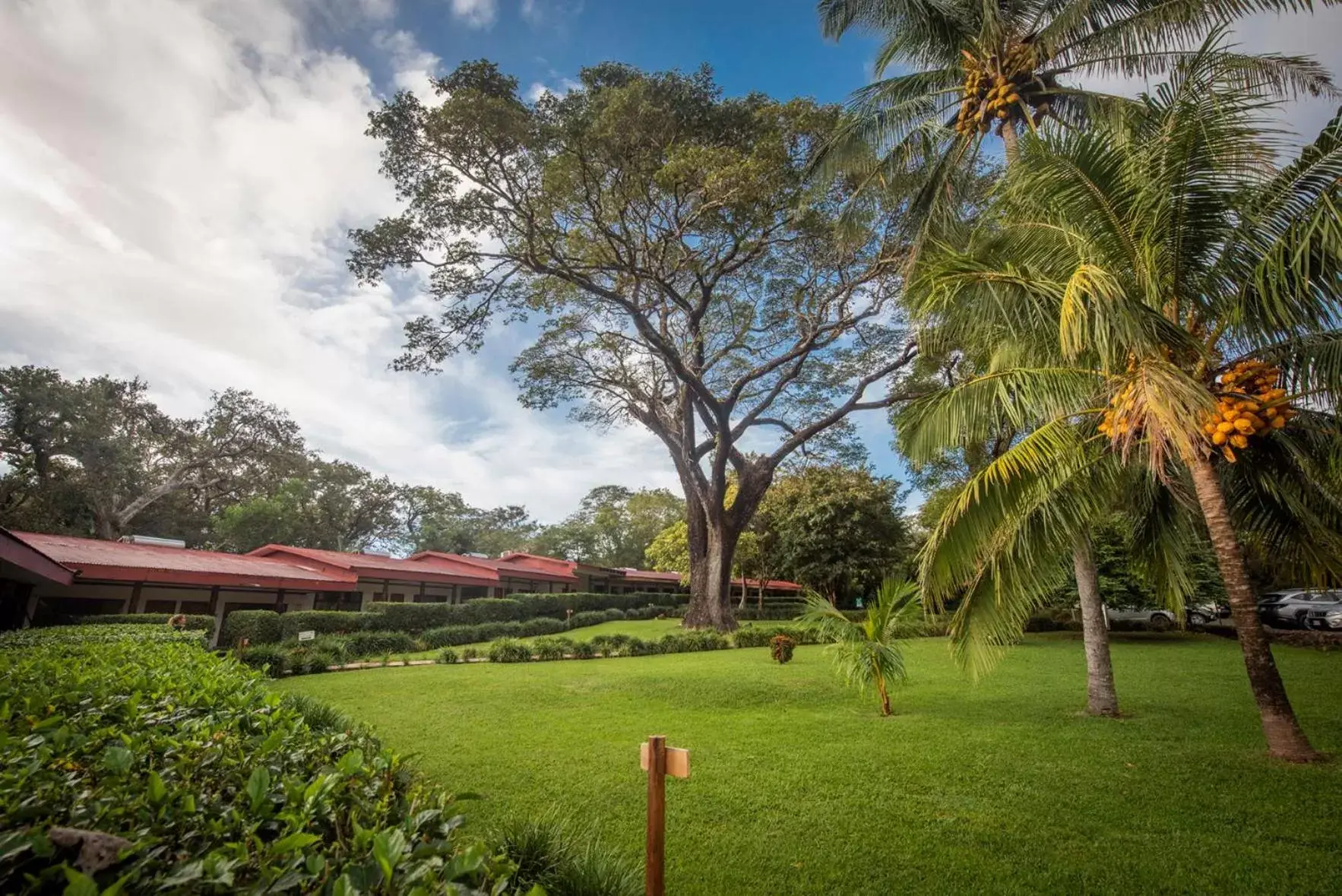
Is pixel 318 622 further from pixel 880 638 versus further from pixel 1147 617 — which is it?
pixel 1147 617

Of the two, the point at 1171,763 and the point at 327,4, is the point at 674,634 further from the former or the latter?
the point at 327,4

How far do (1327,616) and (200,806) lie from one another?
2966 centimetres

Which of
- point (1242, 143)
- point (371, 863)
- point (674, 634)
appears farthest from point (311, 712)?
point (674, 634)

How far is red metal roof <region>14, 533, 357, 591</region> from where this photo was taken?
45.7ft

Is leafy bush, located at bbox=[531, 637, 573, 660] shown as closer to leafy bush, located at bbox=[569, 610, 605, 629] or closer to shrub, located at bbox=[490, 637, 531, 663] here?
shrub, located at bbox=[490, 637, 531, 663]

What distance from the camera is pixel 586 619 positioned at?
94.1 ft

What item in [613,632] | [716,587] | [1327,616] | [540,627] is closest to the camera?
[1327,616]

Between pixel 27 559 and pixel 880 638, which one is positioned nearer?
pixel 880 638

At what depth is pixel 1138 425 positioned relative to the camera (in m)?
5.91

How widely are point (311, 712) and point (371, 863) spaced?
4.08 m

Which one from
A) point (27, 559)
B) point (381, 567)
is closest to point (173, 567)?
point (27, 559)

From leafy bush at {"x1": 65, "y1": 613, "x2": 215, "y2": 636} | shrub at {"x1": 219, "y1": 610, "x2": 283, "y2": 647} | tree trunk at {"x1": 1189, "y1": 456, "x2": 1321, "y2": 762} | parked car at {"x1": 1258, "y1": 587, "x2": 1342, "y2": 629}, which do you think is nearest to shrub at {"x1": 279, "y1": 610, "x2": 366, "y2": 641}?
shrub at {"x1": 219, "y1": 610, "x2": 283, "y2": 647}

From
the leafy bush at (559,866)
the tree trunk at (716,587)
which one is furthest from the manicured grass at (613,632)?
the leafy bush at (559,866)

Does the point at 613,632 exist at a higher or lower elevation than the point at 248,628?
lower
